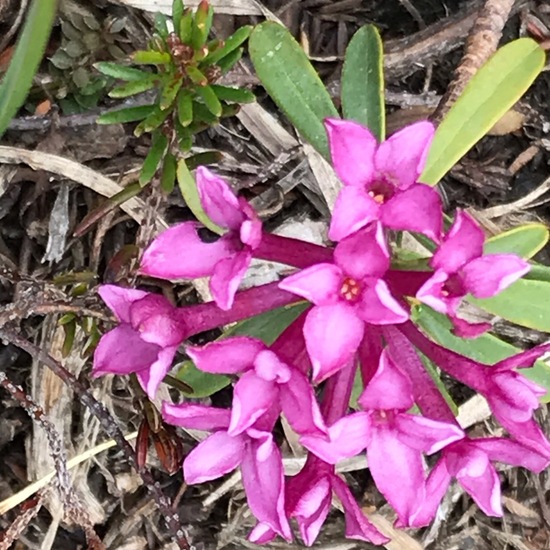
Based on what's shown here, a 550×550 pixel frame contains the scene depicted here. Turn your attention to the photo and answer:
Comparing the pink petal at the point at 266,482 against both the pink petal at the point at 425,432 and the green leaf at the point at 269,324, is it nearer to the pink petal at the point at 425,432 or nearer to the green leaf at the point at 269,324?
the pink petal at the point at 425,432

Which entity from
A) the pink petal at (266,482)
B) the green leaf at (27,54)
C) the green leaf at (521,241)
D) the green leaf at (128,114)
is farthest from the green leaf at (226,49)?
the pink petal at (266,482)

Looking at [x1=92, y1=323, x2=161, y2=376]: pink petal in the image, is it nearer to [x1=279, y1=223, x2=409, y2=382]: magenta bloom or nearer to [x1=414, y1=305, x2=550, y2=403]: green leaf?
[x1=279, y1=223, x2=409, y2=382]: magenta bloom

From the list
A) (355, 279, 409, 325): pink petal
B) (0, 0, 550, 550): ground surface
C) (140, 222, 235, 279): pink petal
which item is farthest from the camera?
(0, 0, 550, 550): ground surface

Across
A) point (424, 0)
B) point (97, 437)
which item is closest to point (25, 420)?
point (97, 437)

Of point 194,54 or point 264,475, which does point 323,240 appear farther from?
point 264,475

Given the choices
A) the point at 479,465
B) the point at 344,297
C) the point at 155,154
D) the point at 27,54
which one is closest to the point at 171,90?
the point at 155,154

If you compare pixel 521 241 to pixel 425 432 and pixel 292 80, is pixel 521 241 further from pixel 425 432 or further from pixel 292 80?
pixel 425 432

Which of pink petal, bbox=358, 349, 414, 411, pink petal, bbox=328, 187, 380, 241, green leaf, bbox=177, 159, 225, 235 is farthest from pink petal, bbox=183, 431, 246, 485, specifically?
green leaf, bbox=177, 159, 225, 235

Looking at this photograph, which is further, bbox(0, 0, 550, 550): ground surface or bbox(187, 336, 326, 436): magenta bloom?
bbox(0, 0, 550, 550): ground surface
